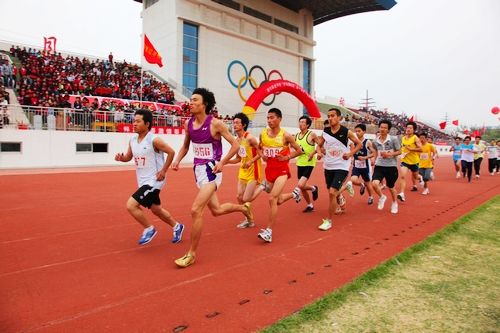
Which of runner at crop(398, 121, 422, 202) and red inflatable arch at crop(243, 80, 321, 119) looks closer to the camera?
runner at crop(398, 121, 422, 202)

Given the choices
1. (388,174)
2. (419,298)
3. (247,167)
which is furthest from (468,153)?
(419,298)

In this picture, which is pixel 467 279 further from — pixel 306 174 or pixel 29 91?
pixel 29 91

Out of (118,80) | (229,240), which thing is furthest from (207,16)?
(229,240)

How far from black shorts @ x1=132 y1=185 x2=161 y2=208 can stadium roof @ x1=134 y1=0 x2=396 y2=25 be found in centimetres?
4074

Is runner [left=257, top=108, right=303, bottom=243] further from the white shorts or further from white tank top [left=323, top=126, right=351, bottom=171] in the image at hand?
the white shorts

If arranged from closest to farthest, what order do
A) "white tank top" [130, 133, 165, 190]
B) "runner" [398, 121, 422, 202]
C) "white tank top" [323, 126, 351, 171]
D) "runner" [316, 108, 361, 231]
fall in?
"white tank top" [130, 133, 165, 190] < "runner" [316, 108, 361, 231] < "white tank top" [323, 126, 351, 171] < "runner" [398, 121, 422, 202]

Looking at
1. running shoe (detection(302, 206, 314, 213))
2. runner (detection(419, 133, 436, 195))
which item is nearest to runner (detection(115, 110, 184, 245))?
running shoe (detection(302, 206, 314, 213))

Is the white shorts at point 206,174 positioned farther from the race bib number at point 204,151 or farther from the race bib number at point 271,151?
the race bib number at point 271,151

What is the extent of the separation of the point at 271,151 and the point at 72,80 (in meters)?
20.7

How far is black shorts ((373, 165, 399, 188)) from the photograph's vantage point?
784cm

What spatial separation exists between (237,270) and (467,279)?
2609 millimetres

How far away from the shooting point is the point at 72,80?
22359mm

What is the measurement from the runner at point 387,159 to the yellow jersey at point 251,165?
2.91 metres

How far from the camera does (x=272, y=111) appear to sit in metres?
6.09
